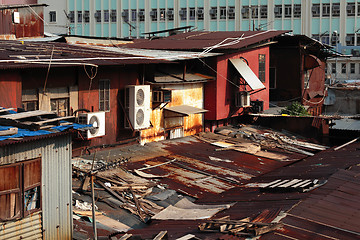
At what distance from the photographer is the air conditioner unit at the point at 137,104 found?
730 inches

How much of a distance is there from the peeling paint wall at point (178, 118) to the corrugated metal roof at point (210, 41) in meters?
2.17

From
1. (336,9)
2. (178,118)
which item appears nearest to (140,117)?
(178,118)

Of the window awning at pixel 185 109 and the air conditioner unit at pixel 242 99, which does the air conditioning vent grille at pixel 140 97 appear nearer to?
the window awning at pixel 185 109

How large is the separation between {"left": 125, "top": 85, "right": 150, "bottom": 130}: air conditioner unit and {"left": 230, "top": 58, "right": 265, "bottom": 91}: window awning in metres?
6.88

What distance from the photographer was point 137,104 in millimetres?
18594

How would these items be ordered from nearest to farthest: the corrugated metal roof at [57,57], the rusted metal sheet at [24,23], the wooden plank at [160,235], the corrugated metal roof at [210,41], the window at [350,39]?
1. the wooden plank at [160,235]
2. the corrugated metal roof at [57,57]
3. the corrugated metal roof at [210,41]
4. the rusted metal sheet at [24,23]
5. the window at [350,39]

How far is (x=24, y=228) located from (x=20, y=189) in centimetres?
70

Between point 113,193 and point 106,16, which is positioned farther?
point 106,16

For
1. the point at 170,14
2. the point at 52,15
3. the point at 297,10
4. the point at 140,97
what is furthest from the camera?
the point at 52,15

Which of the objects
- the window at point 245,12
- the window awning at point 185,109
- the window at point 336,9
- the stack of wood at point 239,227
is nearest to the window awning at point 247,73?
the window awning at point 185,109

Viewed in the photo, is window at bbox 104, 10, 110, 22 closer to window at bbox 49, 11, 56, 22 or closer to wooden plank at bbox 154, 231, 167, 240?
window at bbox 49, 11, 56, 22

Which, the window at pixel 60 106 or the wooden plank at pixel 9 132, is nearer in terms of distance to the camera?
the wooden plank at pixel 9 132

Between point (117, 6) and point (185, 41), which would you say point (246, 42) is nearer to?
point (185, 41)

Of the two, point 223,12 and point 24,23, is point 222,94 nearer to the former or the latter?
point 24,23
